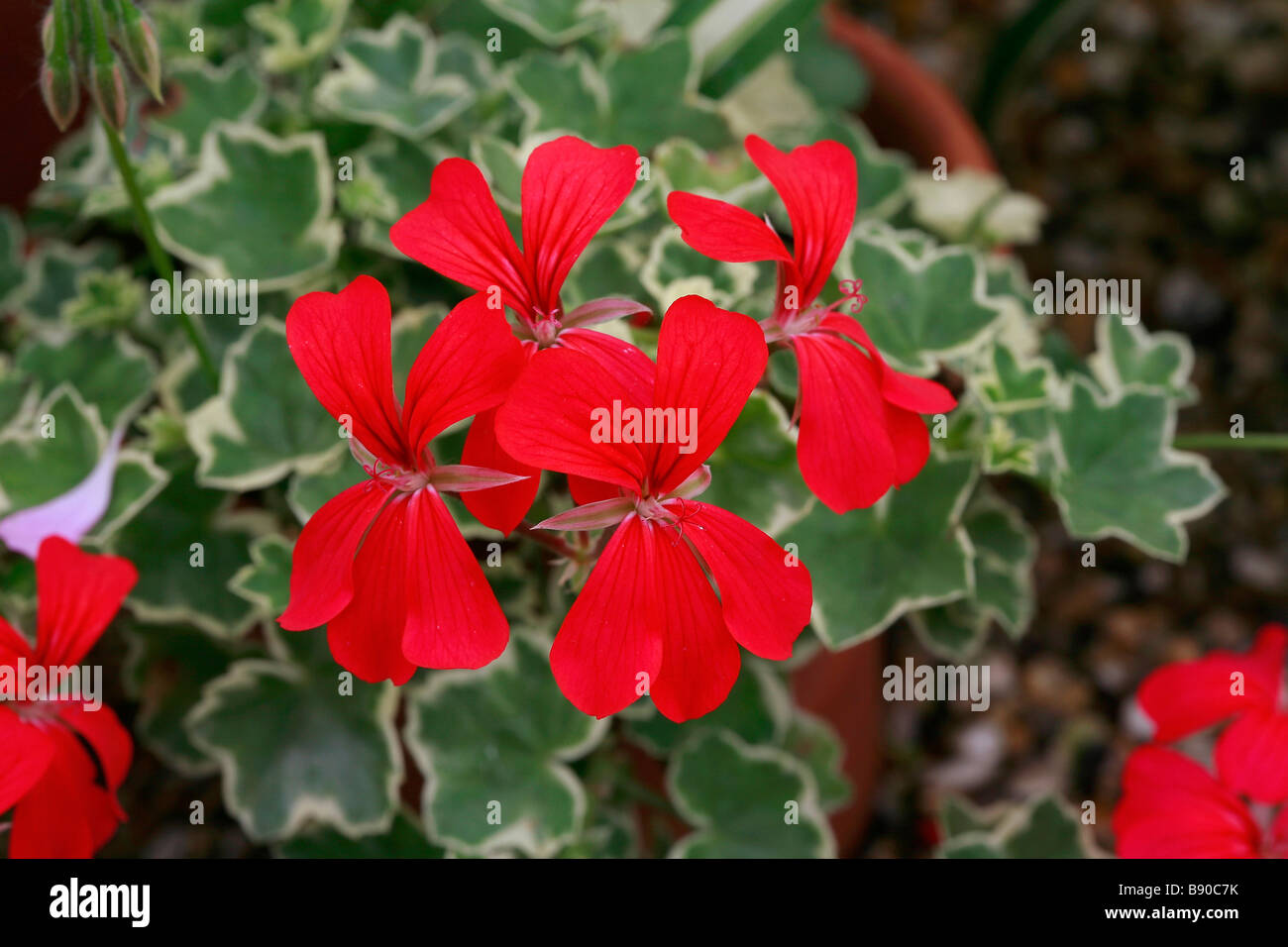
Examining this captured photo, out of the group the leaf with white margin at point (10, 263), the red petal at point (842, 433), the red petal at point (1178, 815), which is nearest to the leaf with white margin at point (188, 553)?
the leaf with white margin at point (10, 263)

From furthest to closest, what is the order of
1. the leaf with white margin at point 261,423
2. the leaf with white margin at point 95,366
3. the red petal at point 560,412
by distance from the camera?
the leaf with white margin at point 95,366 → the leaf with white margin at point 261,423 → the red petal at point 560,412

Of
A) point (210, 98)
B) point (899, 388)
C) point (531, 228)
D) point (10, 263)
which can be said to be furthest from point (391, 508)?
point (10, 263)

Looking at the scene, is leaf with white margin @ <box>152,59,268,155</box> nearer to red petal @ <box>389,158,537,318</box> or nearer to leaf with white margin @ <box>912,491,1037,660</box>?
red petal @ <box>389,158,537,318</box>

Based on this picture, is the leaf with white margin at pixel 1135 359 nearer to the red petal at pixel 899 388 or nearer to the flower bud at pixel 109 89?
the red petal at pixel 899 388

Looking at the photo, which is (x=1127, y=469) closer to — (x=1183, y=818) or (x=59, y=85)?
(x=1183, y=818)

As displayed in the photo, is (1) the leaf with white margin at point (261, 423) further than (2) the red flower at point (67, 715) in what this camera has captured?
Yes

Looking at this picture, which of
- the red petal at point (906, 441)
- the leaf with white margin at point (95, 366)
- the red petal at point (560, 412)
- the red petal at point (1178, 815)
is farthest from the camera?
the leaf with white margin at point (95, 366)

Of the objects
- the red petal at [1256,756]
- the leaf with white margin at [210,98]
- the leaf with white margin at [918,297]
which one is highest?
the leaf with white margin at [210,98]
